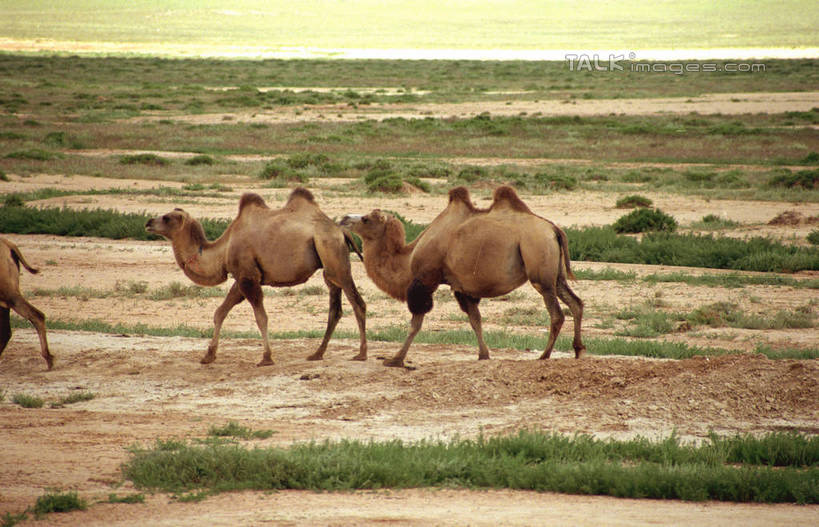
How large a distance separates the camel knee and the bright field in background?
129 m

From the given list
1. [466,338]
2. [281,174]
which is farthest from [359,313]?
[281,174]

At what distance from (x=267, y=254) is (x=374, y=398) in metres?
2.36

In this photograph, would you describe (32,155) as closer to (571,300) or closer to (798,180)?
(798,180)

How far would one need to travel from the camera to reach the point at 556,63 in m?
115

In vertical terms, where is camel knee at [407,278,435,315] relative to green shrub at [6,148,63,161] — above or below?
above

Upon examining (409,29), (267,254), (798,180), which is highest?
(409,29)

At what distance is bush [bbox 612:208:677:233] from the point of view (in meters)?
21.6

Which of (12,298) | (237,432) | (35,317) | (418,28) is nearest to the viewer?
(237,432)

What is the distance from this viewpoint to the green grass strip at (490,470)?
22.8ft

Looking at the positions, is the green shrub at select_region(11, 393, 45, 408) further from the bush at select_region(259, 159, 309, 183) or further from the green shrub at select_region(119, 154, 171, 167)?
the green shrub at select_region(119, 154, 171, 167)

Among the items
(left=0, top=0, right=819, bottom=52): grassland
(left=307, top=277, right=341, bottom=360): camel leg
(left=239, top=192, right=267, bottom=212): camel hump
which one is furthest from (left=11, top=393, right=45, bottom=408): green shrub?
(left=0, top=0, right=819, bottom=52): grassland

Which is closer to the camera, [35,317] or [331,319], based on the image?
[35,317]

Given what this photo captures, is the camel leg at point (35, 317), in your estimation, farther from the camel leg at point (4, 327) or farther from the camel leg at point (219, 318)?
the camel leg at point (219, 318)

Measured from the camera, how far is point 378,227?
11.0 metres
